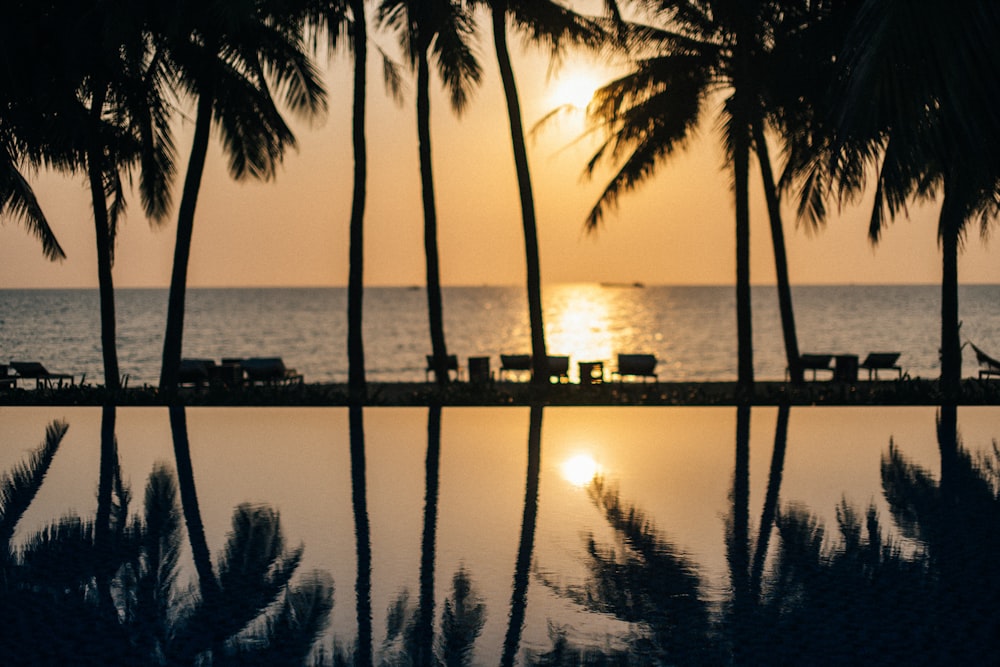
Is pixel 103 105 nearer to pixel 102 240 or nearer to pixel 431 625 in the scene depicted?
pixel 102 240

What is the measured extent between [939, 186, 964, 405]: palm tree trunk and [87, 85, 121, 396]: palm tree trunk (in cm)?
1485

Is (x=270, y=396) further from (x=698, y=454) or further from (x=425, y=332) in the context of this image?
(x=425, y=332)

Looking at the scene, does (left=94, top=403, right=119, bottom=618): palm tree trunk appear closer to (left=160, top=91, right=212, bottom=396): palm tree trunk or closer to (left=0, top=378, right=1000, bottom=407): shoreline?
(left=0, top=378, right=1000, bottom=407): shoreline

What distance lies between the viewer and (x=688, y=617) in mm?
5738

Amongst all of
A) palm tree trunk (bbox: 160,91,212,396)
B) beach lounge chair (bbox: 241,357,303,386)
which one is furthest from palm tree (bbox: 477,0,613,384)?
palm tree trunk (bbox: 160,91,212,396)

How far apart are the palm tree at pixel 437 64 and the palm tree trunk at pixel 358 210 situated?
37.2 inches

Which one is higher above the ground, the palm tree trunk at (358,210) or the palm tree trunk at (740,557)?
the palm tree trunk at (358,210)

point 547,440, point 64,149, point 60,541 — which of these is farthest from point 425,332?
point 60,541

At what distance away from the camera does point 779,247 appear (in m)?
19.7

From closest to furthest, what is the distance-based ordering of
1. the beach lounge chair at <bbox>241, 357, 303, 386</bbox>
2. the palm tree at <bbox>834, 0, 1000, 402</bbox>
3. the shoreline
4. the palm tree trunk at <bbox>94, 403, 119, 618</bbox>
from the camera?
the palm tree at <bbox>834, 0, 1000, 402</bbox> → the palm tree trunk at <bbox>94, 403, 119, 618</bbox> → the shoreline → the beach lounge chair at <bbox>241, 357, 303, 386</bbox>

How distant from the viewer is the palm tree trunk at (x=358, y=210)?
1778cm

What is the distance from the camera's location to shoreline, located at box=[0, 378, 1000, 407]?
17.0 metres

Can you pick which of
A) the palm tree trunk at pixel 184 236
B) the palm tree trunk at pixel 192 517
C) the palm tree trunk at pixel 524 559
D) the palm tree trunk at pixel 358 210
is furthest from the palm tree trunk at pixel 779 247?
the palm tree trunk at pixel 192 517

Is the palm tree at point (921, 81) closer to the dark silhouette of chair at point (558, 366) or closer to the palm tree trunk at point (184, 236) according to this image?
the dark silhouette of chair at point (558, 366)
